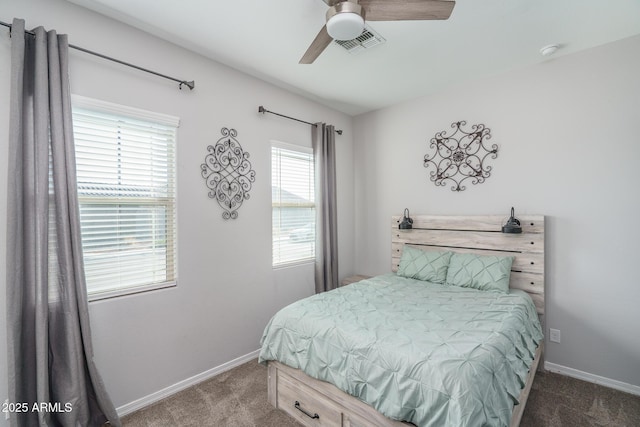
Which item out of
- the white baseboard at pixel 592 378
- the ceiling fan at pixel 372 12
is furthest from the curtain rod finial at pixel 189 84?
the white baseboard at pixel 592 378

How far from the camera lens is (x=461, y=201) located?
10.4 feet

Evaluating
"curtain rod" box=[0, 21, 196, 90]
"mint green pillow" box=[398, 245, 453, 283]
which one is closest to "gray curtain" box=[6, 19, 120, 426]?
"curtain rod" box=[0, 21, 196, 90]

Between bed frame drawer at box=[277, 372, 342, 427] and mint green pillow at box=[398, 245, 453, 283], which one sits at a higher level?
mint green pillow at box=[398, 245, 453, 283]

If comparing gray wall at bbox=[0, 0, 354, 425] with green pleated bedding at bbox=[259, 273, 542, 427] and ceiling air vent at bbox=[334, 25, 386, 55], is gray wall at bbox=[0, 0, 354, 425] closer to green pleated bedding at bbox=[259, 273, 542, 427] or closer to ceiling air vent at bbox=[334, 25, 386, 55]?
green pleated bedding at bbox=[259, 273, 542, 427]

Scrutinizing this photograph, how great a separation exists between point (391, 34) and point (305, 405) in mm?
2661

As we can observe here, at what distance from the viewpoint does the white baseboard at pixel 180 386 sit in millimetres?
2098

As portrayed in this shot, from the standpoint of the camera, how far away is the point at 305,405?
1.93m

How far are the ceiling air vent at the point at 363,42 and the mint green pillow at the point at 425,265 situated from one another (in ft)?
6.71

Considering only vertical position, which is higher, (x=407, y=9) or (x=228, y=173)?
(x=407, y=9)

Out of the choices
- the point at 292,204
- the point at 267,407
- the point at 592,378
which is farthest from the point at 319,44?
the point at 592,378

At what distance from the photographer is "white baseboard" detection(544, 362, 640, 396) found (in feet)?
7.55

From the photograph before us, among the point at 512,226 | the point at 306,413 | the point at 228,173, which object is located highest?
the point at 228,173

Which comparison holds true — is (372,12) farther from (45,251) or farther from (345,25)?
(45,251)

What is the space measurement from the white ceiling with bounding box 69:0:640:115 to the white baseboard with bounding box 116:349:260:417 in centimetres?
270
